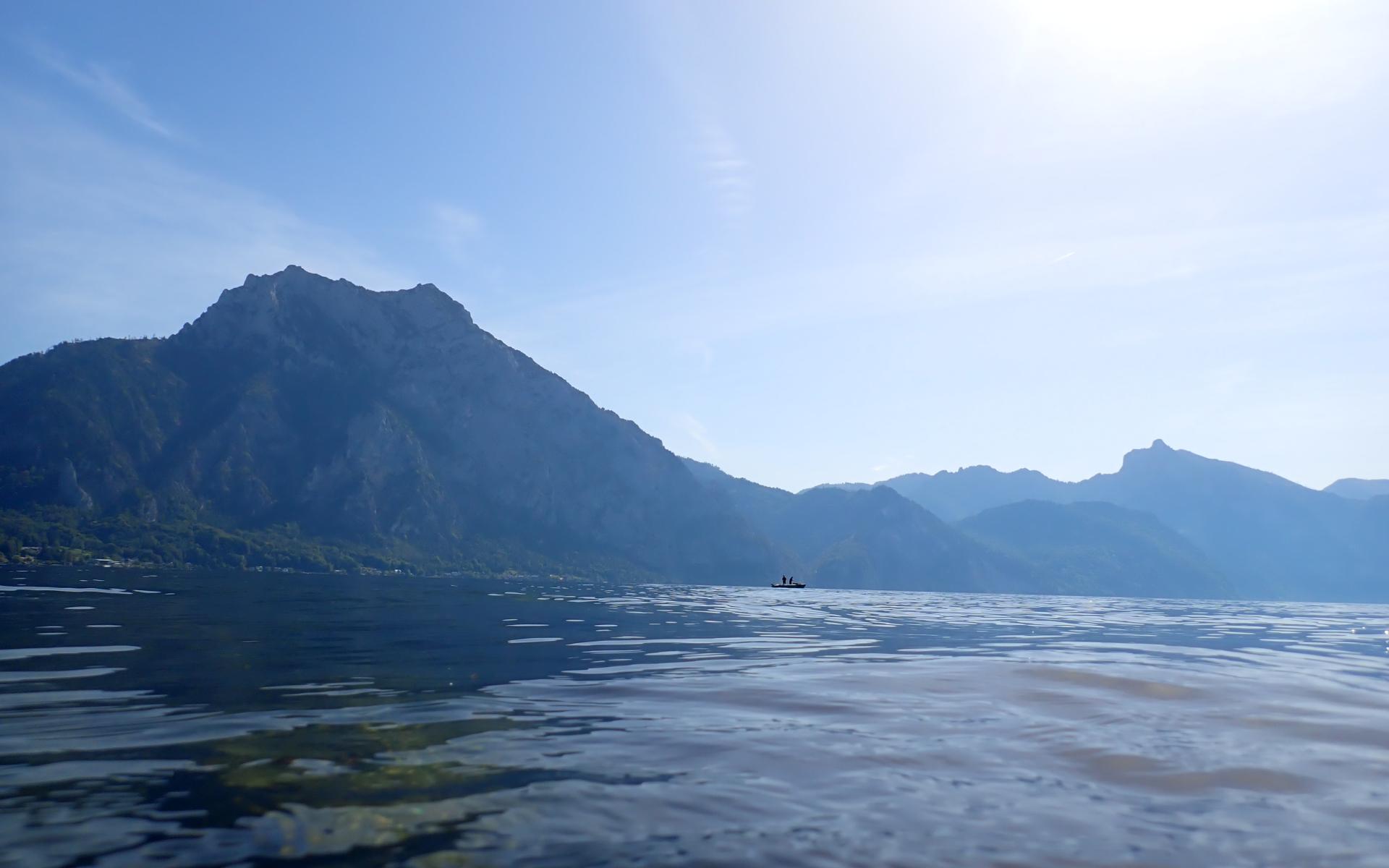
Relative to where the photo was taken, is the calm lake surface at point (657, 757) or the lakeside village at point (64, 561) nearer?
the calm lake surface at point (657, 757)

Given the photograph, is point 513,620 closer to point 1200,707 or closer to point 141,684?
point 141,684

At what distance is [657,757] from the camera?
1540 centimetres

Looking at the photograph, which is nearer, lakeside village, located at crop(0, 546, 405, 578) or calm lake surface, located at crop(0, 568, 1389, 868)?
calm lake surface, located at crop(0, 568, 1389, 868)

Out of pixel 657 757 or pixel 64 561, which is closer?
pixel 657 757

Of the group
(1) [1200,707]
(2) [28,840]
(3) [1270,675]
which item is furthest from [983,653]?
(2) [28,840]

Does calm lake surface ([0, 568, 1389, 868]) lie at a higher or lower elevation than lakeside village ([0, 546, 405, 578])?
higher

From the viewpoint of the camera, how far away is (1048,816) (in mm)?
12305

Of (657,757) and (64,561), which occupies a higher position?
(657,757)

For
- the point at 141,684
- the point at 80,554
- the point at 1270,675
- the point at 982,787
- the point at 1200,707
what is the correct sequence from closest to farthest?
the point at 982,787, the point at 141,684, the point at 1200,707, the point at 1270,675, the point at 80,554

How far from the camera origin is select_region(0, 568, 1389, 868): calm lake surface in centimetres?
1055

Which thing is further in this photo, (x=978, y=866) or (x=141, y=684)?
(x=141, y=684)

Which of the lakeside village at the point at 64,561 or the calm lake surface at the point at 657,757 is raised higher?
the calm lake surface at the point at 657,757

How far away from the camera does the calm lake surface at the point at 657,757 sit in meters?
10.5

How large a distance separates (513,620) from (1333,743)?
4436cm
